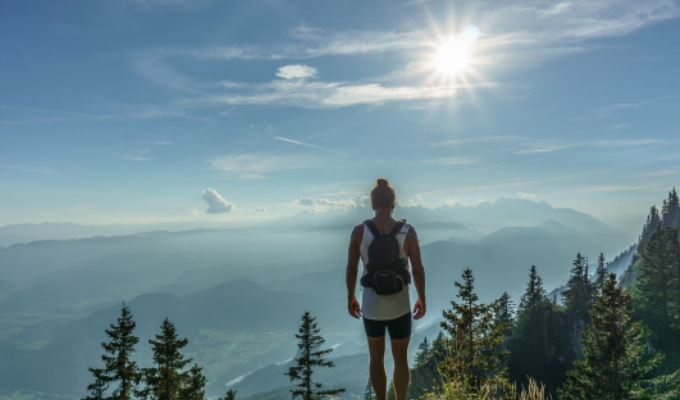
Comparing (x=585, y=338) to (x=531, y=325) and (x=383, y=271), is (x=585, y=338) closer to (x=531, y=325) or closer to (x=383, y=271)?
(x=383, y=271)

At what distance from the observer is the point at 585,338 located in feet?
67.4

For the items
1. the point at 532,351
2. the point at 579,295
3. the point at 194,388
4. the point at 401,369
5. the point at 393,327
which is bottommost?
the point at 532,351

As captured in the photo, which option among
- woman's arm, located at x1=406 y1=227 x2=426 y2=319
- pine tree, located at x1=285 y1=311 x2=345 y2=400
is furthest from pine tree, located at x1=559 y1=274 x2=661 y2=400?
woman's arm, located at x1=406 y1=227 x2=426 y2=319

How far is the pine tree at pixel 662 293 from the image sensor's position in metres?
37.4

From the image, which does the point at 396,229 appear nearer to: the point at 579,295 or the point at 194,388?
the point at 194,388

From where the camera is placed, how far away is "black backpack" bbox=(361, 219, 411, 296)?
16.3 ft

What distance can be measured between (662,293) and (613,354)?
94.6ft

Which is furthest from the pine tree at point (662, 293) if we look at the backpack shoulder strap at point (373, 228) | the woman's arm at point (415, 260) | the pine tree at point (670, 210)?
the pine tree at point (670, 210)

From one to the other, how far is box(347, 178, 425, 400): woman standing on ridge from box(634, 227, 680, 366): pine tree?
4594 cm

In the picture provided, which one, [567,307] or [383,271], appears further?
[567,307]

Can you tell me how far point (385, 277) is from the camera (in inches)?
195

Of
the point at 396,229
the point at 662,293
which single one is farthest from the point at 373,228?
the point at 662,293

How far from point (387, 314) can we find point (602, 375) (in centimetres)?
2079

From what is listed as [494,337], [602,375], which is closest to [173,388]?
[494,337]
